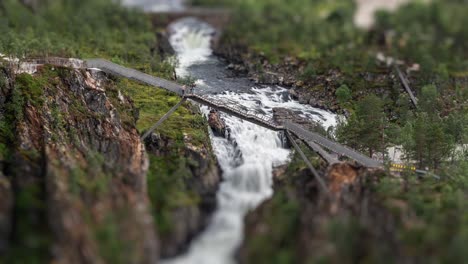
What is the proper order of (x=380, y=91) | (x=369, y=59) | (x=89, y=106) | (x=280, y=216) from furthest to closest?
(x=369, y=59) < (x=380, y=91) < (x=89, y=106) < (x=280, y=216)

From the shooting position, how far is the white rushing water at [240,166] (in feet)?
275

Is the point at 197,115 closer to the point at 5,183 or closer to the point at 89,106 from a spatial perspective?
the point at 89,106

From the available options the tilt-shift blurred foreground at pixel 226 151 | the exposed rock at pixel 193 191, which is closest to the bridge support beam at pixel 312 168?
the tilt-shift blurred foreground at pixel 226 151

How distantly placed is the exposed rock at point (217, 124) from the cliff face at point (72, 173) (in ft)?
46.7

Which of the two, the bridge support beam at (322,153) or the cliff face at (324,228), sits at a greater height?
the bridge support beam at (322,153)

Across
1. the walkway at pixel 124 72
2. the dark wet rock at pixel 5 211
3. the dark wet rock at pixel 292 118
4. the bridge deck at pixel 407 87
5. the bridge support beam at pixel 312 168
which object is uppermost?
the bridge deck at pixel 407 87

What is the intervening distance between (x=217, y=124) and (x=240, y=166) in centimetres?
1545

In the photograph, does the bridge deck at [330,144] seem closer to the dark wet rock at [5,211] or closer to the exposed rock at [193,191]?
the exposed rock at [193,191]

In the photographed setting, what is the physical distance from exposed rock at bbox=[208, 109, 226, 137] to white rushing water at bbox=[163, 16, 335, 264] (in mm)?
1171

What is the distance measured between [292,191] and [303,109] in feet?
158

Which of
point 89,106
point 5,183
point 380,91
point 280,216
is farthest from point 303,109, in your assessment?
point 5,183

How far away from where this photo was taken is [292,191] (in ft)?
285

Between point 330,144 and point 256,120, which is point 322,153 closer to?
point 330,144

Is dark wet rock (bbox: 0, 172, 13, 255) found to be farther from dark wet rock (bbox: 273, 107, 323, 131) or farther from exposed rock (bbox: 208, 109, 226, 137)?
dark wet rock (bbox: 273, 107, 323, 131)
